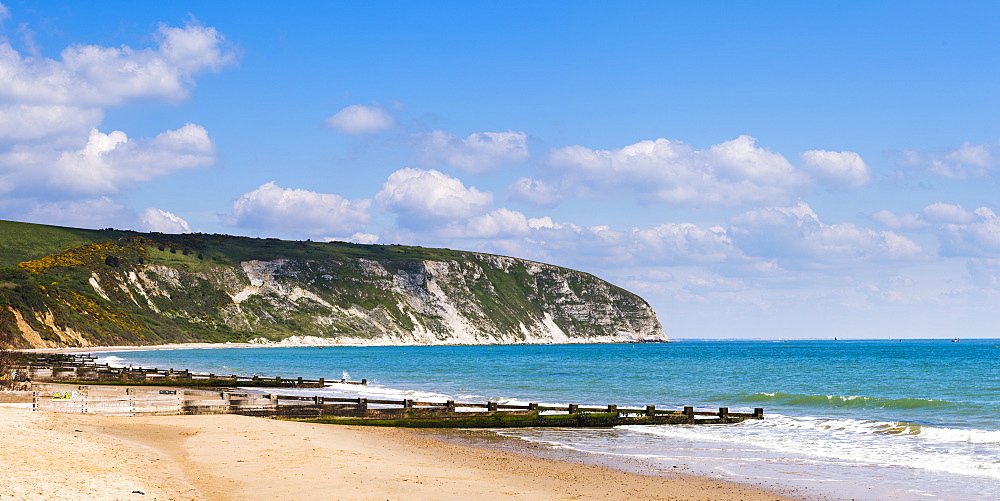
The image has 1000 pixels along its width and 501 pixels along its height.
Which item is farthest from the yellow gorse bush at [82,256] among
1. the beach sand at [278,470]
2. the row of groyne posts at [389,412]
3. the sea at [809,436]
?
the beach sand at [278,470]

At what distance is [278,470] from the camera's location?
A: 18.9 metres

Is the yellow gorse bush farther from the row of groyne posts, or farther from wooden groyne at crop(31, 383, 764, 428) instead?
wooden groyne at crop(31, 383, 764, 428)

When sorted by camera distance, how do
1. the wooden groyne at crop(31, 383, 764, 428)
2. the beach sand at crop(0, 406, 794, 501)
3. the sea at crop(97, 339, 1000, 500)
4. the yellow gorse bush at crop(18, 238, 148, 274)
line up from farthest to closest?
the yellow gorse bush at crop(18, 238, 148, 274)
the wooden groyne at crop(31, 383, 764, 428)
the sea at crop(97, 339, 1000, 500)
the beach sand at crop(0, 406, 794, 501)

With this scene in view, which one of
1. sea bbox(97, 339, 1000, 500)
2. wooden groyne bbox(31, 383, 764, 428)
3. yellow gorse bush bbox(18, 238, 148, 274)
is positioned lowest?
sea bbox(97, 339, 1000, 500)

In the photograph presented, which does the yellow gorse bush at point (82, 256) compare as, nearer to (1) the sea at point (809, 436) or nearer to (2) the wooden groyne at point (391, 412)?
(1) the sea at point (809, 436)

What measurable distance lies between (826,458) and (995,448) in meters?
6.49

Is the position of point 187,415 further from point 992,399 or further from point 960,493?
point 992,399

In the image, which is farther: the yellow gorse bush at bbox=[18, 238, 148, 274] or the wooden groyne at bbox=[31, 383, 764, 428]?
the yellow gorse bush at bbox=[18, 238, 148, 274]

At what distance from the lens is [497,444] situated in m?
27.1

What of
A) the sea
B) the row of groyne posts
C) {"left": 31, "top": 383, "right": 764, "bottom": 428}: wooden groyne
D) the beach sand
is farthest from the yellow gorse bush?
the beach sand

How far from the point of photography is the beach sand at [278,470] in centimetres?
1533

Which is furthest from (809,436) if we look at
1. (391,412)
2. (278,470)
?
(278,470)

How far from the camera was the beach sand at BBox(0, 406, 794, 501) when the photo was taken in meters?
15.3

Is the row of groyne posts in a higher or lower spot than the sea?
higher
